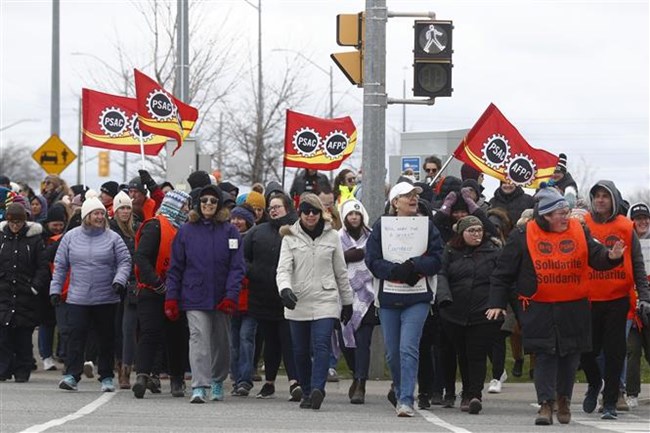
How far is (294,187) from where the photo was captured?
2422 cm

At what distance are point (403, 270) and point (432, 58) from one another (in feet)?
13.5

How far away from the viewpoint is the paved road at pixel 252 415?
45.3ft

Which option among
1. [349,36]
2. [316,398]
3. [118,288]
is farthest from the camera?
[349,36]

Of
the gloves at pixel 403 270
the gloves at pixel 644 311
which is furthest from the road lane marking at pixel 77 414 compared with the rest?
the gloves at pixel 644 311

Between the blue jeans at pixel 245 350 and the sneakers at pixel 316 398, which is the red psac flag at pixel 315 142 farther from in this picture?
the sneakers at pixel 316 398

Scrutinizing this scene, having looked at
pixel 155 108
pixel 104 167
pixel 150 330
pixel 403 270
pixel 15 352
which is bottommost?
pixel 15 352

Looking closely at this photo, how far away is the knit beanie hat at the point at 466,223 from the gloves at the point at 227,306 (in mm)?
2202

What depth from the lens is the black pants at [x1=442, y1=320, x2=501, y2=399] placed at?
52.0 feet

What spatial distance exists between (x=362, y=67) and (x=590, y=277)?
462 cm

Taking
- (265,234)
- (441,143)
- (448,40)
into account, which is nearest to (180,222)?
(265,234)

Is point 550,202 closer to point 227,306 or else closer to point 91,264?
point 227,306

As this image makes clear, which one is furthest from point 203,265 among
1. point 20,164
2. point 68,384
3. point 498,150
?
point 20,164

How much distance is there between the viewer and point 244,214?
735 inches

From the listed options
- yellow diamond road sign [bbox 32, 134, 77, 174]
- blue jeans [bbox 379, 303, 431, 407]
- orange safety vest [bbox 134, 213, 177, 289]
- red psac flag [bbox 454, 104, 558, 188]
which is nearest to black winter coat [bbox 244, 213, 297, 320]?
orange safety vest [bbox 134, 213, 177, 289]
